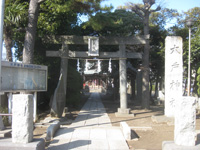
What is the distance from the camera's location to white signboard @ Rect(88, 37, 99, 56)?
11688mm

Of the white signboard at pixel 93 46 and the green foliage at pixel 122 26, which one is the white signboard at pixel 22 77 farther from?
the green foliage at pixel 122 26

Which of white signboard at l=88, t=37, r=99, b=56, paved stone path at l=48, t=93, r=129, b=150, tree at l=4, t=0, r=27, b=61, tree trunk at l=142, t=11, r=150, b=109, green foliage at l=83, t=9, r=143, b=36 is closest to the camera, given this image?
paved stone path at l=48, t=93, r=129, b=150

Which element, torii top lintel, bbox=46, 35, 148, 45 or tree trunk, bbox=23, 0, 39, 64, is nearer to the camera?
tree trunk, bbox=23, 0, 39, 64

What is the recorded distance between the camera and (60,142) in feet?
20.6

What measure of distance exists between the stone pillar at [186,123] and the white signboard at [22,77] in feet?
21.8

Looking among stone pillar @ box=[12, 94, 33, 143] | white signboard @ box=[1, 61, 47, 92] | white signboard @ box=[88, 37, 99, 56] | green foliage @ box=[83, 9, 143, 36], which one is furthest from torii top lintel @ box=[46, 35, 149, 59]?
stone pillar @ box=[12, 94, 33, 143]

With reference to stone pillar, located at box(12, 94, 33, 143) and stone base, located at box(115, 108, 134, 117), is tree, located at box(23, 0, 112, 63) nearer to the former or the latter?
stone pillar, located at box(12, 94, 33, 143)

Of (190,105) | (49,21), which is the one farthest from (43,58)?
(190,105)

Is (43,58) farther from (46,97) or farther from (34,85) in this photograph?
(34,85)

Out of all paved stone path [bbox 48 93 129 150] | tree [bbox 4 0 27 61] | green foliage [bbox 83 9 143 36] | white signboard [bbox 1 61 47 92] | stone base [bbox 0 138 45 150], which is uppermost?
green foliage [bbox 83 9 143 36]

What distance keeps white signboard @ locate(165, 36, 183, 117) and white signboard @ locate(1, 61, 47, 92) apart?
6.33m

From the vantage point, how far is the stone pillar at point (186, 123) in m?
5.02

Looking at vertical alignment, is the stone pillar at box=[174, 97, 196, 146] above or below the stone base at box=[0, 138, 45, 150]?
above

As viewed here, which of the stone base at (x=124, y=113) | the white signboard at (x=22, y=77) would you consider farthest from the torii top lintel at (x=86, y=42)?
the stone base at (x=124, y=113)
